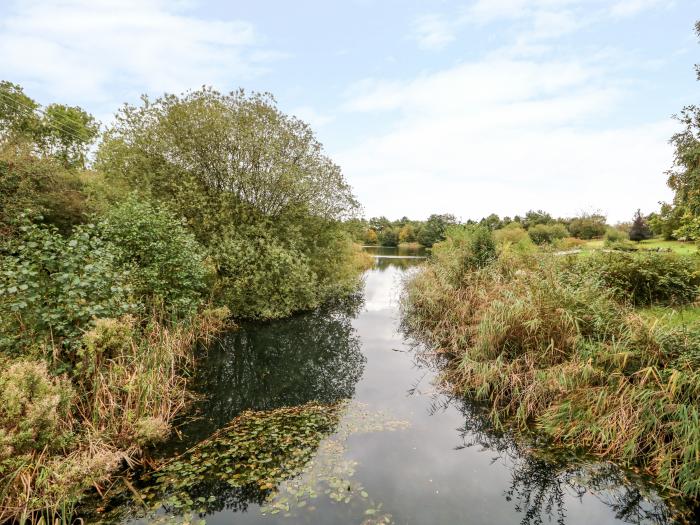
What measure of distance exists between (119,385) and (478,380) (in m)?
8.37

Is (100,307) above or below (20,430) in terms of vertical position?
above

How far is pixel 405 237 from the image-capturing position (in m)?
101

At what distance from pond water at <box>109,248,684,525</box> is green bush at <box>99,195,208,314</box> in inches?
106

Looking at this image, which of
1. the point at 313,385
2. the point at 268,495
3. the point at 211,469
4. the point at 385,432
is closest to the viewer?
the point at 268,495

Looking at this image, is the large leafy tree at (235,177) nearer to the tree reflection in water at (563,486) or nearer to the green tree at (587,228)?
the tree reflection in water at (563,486)

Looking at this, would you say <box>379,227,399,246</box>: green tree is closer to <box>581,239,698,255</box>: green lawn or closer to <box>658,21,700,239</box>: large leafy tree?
<box>581,239,698,255</box>: green lawn

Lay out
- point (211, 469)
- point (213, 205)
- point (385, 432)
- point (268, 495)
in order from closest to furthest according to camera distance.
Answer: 1. point (268, 495)
2. point (211, 469)
3. point (385, 432)
4. point (213, 205)

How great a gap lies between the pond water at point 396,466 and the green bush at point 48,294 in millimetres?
3103

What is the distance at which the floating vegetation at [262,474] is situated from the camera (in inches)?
211

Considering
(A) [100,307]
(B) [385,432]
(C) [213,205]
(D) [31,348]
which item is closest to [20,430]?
(D) [31,348]

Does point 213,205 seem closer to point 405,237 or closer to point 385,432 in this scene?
point 385,432

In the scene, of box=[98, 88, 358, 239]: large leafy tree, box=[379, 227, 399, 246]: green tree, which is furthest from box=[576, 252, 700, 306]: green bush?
box=[379, 227, 399, 246]: green tree

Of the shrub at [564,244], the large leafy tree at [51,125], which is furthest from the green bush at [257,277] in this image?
the large leafy tree at [51,125]

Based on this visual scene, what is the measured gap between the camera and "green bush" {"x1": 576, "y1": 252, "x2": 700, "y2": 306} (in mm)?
11117
